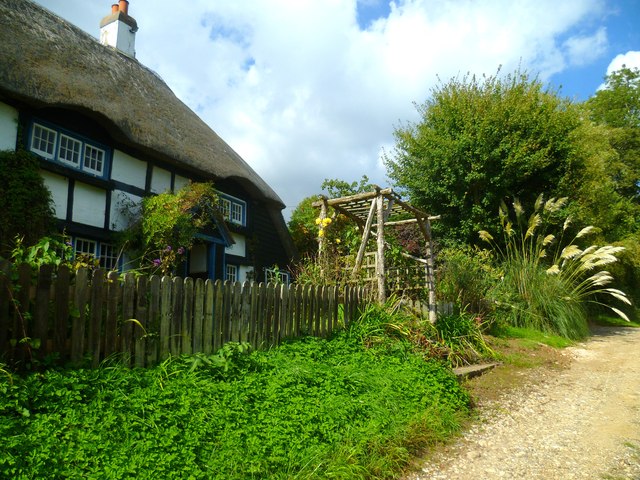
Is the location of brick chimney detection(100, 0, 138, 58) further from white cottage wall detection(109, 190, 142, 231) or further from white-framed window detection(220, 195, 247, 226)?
white cottage wall detection(109, 190, 142, 231)

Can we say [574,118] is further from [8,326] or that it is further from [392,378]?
[8,326]

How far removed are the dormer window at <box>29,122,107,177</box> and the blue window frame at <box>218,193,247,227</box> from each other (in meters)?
3.33

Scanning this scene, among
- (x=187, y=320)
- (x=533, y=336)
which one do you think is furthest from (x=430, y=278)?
(x=187, y=320)

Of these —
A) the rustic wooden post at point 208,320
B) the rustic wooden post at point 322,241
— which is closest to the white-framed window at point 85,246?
the rustic wooden post at point 322,241

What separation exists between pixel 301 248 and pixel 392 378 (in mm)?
10860

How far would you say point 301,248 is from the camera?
15484mm

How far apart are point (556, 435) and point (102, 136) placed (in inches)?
362

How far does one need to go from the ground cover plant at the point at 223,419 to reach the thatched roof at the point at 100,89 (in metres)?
6.10

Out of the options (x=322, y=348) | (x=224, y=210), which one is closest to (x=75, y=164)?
(x=224, y=210)

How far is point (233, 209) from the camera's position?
12492mm

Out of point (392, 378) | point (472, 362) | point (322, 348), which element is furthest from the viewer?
point (472, 362)

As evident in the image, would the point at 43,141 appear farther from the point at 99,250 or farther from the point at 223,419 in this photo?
the point at 223,419

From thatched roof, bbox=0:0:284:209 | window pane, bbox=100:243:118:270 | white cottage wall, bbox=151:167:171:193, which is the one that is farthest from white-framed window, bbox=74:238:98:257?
thatched roof, bbox=0:0:284:209

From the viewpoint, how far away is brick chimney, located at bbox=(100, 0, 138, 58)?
42.0 ft
